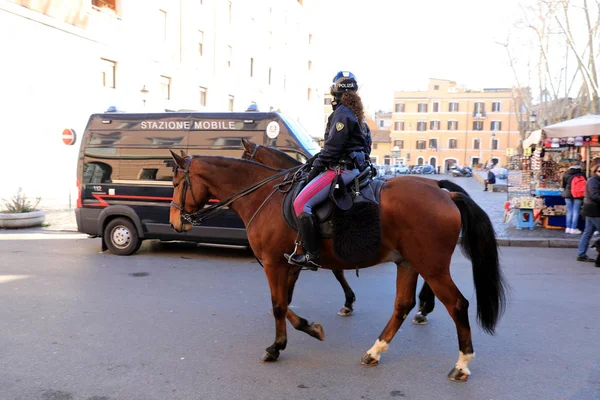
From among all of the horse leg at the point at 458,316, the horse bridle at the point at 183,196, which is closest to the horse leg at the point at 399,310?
the horse leg at the point at 458,316

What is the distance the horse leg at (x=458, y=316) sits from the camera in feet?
13.3

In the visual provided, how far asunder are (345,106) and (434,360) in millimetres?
2474

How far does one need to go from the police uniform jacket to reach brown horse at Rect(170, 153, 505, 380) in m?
0.49

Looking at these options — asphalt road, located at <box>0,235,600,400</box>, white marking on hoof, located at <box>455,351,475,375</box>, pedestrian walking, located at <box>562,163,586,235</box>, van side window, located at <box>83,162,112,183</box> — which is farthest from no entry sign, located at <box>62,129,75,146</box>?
white marking on hoof, located at <box>455,351,475,375</box>

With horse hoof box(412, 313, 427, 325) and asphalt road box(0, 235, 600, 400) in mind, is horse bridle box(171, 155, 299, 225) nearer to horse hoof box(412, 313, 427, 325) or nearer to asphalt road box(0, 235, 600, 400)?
asphalt road box(0, 235, 600, 400)

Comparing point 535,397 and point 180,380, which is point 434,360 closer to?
point 535,397

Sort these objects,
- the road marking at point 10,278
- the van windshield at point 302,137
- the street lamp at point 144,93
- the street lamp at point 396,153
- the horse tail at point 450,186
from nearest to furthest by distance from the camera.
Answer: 1. the horse tail at point 450,186
2. the road marking at point 10,278
3. the van windshield at point 302,137
4. the street lamp at point 144,93
5. the street lamp at point 396,153

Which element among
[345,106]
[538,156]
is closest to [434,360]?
[345,106]

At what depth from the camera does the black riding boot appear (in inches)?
170

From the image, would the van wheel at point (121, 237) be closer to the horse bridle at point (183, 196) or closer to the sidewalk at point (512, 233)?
the sidewalk at point (512, 233)

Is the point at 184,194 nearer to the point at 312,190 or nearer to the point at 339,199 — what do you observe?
the point at 312,190

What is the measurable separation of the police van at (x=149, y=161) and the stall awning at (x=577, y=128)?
6.99m

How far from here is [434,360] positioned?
449 cm

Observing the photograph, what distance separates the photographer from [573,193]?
11148 mm
